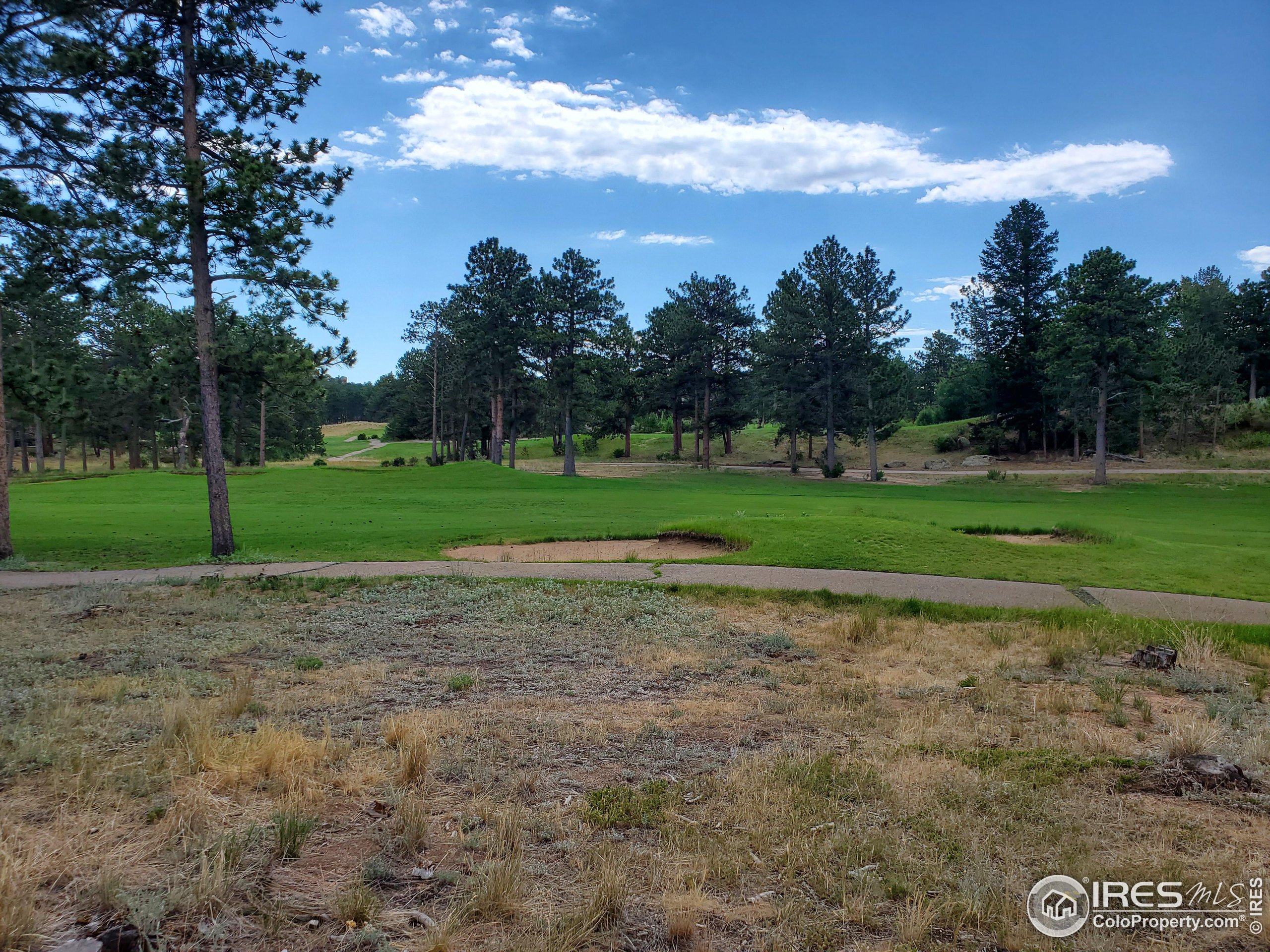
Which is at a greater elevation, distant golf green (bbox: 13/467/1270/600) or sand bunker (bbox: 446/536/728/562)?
distant golf green (bbox: 13/467/1270/600)

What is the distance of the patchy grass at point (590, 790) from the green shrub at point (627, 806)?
27 mm

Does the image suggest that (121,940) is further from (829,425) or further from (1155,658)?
(829,425)

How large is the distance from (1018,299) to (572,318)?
34984 mm

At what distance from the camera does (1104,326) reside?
133 ft

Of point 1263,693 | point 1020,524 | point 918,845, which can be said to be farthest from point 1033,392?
point 918,845

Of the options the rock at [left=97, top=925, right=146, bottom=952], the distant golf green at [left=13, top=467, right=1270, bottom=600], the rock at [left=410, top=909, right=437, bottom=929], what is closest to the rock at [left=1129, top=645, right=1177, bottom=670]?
the distant golf green at [left=13, top=467, right=1270, bottom=600]

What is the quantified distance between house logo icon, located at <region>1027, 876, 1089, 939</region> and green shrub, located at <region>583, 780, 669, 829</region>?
2.02 m

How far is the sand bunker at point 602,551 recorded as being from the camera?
17.1 metres

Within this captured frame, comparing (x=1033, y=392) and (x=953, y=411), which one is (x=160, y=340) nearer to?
(x=1033, y=392)

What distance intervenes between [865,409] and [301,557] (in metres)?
40.0

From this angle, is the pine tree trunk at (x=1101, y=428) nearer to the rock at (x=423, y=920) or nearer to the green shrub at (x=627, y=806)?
the green shrub at (x=627, y=806)

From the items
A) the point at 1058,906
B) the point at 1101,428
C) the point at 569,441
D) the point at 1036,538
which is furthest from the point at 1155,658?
the point at 569,441

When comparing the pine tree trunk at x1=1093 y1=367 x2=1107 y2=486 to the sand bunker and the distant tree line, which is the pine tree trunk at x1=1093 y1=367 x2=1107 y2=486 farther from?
the sand bunker

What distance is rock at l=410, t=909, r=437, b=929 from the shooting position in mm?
3336
